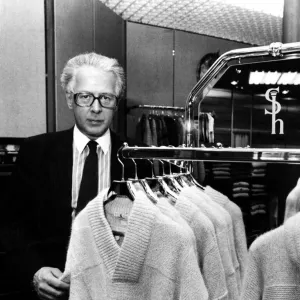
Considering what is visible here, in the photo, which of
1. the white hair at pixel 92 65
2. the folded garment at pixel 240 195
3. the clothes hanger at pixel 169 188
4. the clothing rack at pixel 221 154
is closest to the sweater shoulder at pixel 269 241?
the clothing rack at pixel 221 154

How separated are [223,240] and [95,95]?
89 centimetres

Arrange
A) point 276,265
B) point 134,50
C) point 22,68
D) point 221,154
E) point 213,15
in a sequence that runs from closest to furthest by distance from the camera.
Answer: point 276,265, point 221,154, point 22,68, point 213,15, point 134,50

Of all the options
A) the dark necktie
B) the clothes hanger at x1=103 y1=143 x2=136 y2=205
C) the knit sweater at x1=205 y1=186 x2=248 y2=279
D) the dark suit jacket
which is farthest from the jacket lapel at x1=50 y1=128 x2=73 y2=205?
the knit sweater at x1=205 y1=186 x2=248 y2=279

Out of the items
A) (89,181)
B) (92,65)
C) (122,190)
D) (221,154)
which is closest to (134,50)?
(92,65)

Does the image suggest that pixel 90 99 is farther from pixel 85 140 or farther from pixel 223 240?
pixel 223 240

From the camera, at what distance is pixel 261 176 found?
5.92 feet

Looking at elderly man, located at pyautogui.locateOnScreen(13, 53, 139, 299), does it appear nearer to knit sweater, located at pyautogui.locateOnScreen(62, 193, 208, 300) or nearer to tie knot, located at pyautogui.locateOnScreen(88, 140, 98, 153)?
tie knot, located at pyautogui.locateOnScreen(88, 140, 98, 153)

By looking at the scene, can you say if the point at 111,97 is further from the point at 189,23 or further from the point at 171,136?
the point at 189,23

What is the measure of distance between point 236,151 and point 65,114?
234 cm

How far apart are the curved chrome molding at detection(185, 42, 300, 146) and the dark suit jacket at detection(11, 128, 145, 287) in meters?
0.37

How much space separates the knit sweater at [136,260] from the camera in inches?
49.3

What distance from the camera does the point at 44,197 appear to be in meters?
1.94

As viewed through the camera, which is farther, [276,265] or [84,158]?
[84,158]

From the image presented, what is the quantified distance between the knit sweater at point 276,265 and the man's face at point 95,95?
40.3 inches
